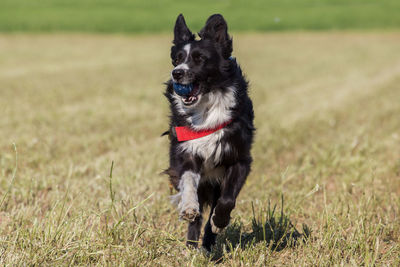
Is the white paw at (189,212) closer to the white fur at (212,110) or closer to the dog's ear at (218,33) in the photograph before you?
the white fur at (212,110)

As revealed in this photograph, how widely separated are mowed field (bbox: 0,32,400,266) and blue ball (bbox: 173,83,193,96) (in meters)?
0.96

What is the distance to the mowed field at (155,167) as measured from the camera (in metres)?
3.54

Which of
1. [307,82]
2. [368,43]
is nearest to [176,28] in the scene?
[307,82]

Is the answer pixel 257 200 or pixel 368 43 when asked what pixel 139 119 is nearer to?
pixel 257 200

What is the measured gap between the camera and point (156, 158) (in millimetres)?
6805

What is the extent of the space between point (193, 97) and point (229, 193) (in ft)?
2.61

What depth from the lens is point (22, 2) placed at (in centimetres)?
3962

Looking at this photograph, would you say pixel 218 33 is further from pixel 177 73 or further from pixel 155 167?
pixel 155 167

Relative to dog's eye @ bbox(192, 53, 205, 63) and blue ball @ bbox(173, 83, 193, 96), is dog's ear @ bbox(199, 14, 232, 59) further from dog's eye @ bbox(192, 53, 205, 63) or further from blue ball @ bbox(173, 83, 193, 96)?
blue ball @ bbox(173, 83, 193, 96)

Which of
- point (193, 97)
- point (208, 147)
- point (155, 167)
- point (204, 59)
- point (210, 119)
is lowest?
point (155, 167)

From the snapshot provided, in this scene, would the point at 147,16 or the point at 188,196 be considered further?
the point at 147,16

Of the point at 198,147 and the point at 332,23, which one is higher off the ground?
the point at 332,23

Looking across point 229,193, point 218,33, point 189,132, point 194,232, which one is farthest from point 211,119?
point 194,232

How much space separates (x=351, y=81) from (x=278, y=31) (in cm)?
2135
